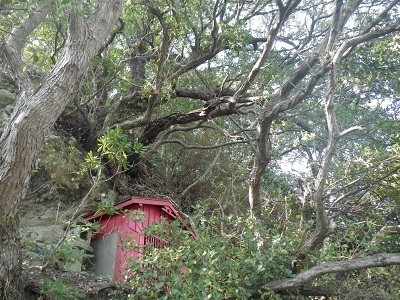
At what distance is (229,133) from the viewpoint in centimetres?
800

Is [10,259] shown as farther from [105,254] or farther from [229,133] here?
[229,133]

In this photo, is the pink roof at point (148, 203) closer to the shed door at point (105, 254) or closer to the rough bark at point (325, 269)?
the shed door at point (105, 254)

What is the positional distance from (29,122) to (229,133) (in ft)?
13.0

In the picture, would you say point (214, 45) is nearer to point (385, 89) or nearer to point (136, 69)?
point (136, 69)

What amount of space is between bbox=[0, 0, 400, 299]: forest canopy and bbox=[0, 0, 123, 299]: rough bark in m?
0.02

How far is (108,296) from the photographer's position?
21.7ft

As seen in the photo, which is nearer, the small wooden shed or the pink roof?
the small wooden shed

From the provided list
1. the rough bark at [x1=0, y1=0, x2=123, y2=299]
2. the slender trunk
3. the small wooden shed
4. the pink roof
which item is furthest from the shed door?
the rough bark at [x1=0, y1=0, x2=123, y2=299]

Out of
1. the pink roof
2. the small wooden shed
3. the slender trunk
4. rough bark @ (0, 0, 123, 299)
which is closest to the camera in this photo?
rough bark @ (0, 0, 123, 299)

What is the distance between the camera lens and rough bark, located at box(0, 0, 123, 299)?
4.79 metres

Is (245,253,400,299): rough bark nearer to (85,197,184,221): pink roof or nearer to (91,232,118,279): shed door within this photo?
(85,197,184,221): pink roof

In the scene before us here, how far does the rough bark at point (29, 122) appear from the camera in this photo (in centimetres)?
479

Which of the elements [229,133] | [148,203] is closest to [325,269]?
[229,133]

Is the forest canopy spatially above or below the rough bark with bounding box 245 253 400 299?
above
